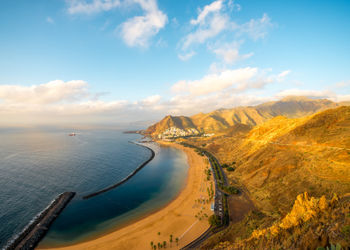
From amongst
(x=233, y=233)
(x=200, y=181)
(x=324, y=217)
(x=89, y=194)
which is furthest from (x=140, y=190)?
(x=324, y=217)

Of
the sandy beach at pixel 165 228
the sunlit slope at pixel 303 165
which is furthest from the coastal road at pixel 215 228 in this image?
the sunlit slope at pixel 303 165

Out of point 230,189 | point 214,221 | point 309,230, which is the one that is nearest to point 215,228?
point 214,221

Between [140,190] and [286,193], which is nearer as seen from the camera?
[286,193]

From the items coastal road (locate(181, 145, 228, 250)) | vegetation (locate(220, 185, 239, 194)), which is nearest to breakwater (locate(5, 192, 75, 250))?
coastal road (locate(181, 145, 228, 250))

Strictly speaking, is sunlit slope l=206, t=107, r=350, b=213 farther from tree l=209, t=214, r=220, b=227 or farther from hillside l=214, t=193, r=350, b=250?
hillside l=214, t=193, r=350, b=250

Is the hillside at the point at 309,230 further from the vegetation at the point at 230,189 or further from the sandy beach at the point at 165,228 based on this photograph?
the vegetation at the point at 230,189

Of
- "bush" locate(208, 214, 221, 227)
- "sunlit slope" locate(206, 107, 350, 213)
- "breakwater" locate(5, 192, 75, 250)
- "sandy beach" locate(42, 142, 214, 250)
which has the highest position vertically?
"sunlit slope" locate(206, 107, 350, 213)

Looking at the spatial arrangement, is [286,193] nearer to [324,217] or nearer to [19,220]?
[324,217]

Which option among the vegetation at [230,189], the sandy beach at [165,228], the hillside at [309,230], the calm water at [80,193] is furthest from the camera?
the vegetation at [230,189]
